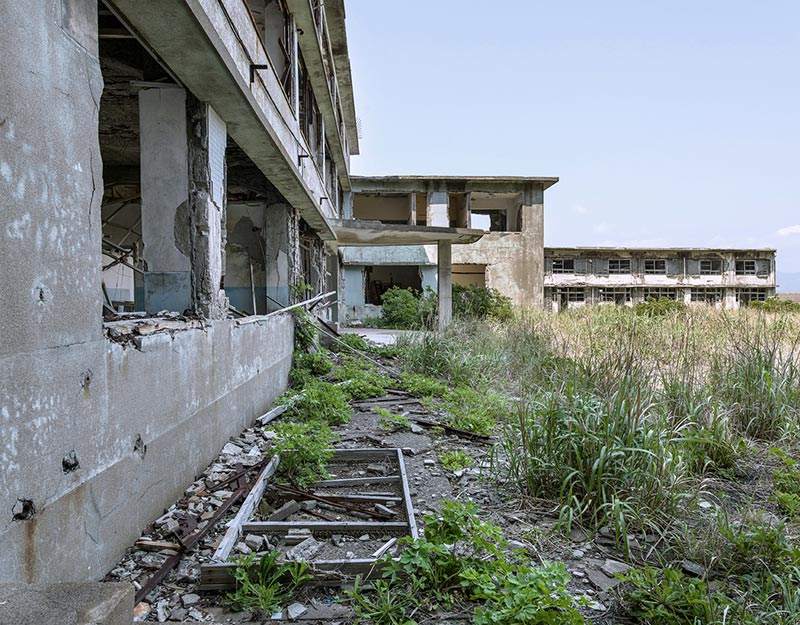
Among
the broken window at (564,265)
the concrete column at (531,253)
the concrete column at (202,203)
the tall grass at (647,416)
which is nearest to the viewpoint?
the tall grass at (647,416)

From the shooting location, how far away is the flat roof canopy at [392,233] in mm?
12016

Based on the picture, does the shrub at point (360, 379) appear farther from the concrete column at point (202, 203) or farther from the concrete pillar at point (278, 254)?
the concrete column at point (202, 203)

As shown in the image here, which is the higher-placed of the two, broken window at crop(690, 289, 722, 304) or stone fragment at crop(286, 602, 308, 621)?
broken window at crop(690, 289, 722, 304)

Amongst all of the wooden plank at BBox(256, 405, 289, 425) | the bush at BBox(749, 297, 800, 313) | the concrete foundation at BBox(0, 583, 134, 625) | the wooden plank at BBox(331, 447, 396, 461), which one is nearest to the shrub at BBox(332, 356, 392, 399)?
the wooden plank at BBox(256, 405, 289, 425)

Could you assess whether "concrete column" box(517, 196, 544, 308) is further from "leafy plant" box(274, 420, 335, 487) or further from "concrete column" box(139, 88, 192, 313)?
"concrete column" box(139, 88, 192, 313)

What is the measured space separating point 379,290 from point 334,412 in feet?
66.8

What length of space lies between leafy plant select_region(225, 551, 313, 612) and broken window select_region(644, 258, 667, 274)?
108 feet

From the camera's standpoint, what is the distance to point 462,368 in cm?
851

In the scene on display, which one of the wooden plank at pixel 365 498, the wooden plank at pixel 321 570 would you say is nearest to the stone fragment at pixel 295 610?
the wooden plank at pixel 321 570

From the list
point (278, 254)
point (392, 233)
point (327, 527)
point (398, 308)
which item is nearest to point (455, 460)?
point (327, 527)

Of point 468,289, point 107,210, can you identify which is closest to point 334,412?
point 107,210

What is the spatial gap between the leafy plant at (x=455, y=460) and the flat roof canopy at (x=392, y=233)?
24.8 feet

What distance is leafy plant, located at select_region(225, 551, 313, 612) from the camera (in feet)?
8.29

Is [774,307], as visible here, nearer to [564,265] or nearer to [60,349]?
[60,349]
